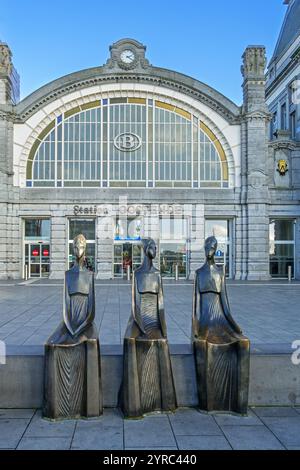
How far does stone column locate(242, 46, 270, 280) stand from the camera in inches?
1125

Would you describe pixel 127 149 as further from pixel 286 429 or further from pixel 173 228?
pixel 286 429

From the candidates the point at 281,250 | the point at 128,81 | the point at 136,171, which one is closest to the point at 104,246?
the point at 136,171

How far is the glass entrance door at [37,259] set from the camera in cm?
2958

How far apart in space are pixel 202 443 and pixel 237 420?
0.85 m

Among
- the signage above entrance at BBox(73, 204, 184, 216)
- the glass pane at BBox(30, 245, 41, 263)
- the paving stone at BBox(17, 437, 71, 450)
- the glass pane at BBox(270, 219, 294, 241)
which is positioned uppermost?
the signage above entrance at BBox(73, 204, 184, 216)

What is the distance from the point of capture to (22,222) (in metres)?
29.4

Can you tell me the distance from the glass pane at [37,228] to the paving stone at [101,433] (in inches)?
992

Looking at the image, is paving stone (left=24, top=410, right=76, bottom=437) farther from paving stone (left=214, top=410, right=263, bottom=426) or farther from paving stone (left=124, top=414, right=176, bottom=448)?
paving stone (left=214, top=410, right=263, bottom=426)

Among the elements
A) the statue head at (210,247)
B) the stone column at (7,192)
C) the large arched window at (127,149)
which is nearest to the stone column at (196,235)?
the large arched window at (127,149)

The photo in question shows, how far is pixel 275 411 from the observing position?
5.55 meters

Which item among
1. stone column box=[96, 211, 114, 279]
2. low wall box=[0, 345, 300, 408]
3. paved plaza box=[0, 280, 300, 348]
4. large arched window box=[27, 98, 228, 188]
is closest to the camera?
low wall box=[0, 345, 300, 408]

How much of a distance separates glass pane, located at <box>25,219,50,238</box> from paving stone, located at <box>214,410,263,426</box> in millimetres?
25617

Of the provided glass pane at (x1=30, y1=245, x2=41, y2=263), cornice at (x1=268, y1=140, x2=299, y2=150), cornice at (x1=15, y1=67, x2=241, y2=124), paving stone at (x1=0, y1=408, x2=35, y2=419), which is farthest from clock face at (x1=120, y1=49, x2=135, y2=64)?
paving stone at (x1=0, y1=408, x2=35, y2=419)

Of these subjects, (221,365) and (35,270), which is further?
(35,270)
